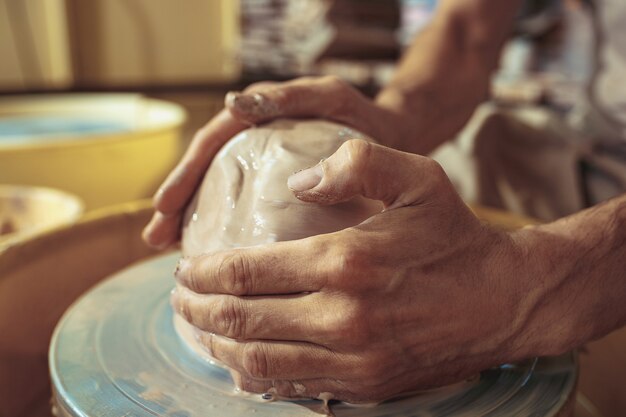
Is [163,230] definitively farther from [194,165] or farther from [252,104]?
[252,104]

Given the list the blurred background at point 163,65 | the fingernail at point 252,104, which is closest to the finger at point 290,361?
the fingernail at point 252,104

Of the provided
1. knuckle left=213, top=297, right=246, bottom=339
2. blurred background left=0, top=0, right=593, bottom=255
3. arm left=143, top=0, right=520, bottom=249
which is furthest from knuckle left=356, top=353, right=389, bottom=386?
blurred background left=0, top=0, right=593, bottom=255

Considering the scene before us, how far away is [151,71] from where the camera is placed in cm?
386

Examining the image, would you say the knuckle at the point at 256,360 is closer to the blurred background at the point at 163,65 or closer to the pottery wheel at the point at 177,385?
Result: the pottery wheel at the point at 177,385

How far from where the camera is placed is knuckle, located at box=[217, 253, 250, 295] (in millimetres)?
600

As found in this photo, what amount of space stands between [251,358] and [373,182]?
229 mm

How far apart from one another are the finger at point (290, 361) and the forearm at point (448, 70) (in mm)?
633

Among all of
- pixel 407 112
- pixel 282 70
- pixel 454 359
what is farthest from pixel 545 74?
pixel 454 359

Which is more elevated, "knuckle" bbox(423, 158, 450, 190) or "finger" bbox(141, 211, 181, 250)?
"knuckle" bbox(423, 158, 450, 190)

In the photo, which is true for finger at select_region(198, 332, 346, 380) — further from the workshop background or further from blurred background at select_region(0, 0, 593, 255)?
blurred background at select_region(0, 0, 593, 255)

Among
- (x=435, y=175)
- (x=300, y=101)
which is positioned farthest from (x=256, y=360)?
(x=300, y=101)

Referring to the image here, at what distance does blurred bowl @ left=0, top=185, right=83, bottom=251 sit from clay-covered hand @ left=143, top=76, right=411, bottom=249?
0.47 meters

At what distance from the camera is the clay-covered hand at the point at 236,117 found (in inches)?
31.5

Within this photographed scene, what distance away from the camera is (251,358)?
62 centimetres
